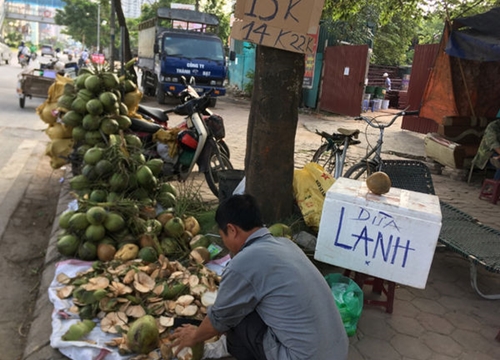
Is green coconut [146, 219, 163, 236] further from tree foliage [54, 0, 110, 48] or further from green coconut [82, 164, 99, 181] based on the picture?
tree foliage [54, 0, 110, 48]

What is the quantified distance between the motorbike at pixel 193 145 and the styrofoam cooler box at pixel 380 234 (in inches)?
100

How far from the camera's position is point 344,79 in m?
14.6

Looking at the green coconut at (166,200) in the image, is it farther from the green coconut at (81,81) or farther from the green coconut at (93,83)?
the green coconut at (81,81)

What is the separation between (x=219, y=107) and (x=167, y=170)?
10946 millimetres

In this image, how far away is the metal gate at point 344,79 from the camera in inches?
542

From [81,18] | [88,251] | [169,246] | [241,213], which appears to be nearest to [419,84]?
[169,246]

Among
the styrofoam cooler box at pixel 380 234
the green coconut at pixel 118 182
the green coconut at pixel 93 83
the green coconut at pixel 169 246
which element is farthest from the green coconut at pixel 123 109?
the styrofoam cooler box at pixel 380 234

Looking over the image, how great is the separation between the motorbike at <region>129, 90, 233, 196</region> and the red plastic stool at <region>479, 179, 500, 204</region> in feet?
11.8

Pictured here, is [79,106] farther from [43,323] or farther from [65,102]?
[43,323]

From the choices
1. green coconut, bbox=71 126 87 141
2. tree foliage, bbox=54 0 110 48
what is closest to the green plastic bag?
green coconut, bbox=71 126 87 141

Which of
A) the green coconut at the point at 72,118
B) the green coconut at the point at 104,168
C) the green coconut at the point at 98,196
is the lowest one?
the green coconut at the point at 98,196

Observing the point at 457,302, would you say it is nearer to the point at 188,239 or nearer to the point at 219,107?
the point at 188,239

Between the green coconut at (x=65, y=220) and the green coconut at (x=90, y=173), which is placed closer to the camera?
the green coconut at (x=65, y=220)

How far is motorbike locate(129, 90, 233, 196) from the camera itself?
5.33m
